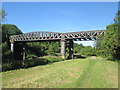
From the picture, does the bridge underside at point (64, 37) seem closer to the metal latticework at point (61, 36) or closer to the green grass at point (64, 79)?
the metal latticework at point (61, 36)

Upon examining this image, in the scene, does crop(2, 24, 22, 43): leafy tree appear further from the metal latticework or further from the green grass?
the green grass

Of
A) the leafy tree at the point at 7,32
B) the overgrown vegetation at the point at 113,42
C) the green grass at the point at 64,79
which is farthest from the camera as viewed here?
the leafy tree at the point at 7,32

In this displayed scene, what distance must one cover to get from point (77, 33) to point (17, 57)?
2695cm

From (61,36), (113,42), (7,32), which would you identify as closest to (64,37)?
(61,36)

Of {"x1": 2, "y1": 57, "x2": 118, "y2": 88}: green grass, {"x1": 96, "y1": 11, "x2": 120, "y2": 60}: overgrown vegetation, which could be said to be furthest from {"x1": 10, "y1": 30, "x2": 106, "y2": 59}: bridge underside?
{"x1": 2, "y1": 57, "x2": 118, "y2": 88}: green grass

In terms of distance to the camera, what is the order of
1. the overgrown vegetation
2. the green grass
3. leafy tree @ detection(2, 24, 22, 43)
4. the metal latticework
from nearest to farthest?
the green grass → the overgrown vegetation → leafy tree @ detection(2, 24, 22, 43) → the metal latticework

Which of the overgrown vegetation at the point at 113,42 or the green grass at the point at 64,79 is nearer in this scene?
the green grass at the point at 64,79

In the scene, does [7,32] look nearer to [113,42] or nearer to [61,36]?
[61,36]

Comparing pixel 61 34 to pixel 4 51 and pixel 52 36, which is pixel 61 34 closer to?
pixel 52 36

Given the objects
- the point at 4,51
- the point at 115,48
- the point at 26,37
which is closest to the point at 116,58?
the point at 115,48

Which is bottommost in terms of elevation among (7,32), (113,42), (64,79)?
(64,79)

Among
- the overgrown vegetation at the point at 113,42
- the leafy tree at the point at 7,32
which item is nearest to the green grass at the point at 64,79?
the overgrown vegetation at the point at 113,42

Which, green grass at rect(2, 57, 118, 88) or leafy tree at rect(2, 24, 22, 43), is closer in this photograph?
green grass at rect(2, 57, 118, 88)

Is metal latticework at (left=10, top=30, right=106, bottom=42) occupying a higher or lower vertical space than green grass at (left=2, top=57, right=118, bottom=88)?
higher
